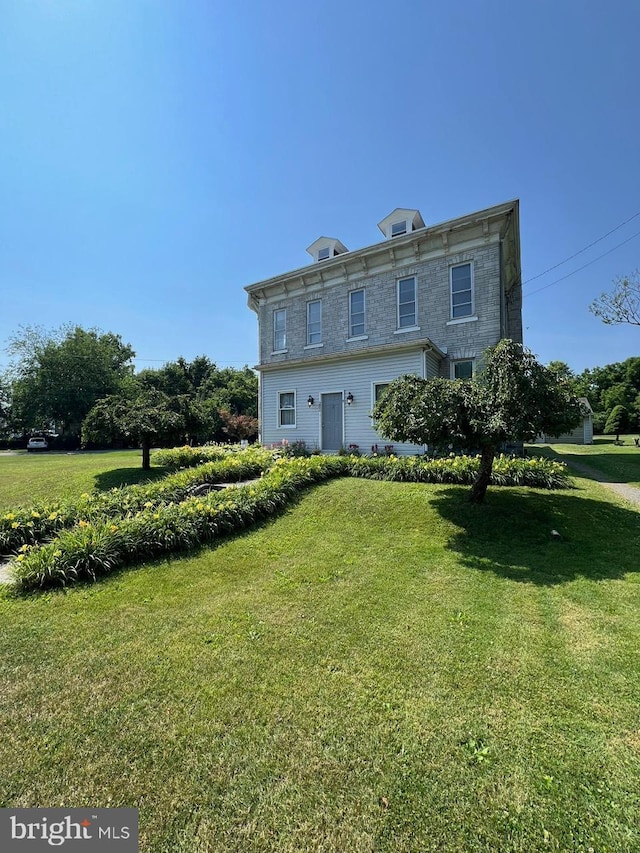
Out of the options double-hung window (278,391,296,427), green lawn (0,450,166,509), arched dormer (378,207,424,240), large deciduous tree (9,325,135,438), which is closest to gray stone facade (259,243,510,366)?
double-hung window (278,391,296,427)

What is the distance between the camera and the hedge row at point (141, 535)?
4.63 metres

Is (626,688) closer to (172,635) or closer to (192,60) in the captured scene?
(172,635)

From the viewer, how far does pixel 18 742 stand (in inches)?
88.1

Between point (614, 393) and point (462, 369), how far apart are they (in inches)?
1367

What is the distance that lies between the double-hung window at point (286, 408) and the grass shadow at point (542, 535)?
837 cm

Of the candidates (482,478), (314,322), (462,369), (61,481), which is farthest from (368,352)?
(61,481)

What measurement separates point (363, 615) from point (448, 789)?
1.82 meters

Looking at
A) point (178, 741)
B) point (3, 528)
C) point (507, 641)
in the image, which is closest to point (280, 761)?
point (178, 741)

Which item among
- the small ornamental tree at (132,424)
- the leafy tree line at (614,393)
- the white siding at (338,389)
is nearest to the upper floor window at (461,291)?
the white siding at (338,389)

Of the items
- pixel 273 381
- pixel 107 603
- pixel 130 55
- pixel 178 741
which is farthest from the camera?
pixel 273 381

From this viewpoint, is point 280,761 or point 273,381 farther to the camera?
point 273,381

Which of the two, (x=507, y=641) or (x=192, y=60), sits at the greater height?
(x=192, y=60)

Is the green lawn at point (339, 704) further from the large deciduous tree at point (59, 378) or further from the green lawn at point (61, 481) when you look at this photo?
the large deciduous tree at point (59, 378)

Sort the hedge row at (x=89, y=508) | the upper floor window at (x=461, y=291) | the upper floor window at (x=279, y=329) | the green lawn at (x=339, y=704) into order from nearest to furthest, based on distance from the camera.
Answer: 1. the green lawn at (x=339, y=704)
2. the hedge row at (x=89, y=508)
3. the upper floor window at (x=461, y=291)
4. the upper floor window at (x=279, y=329)
